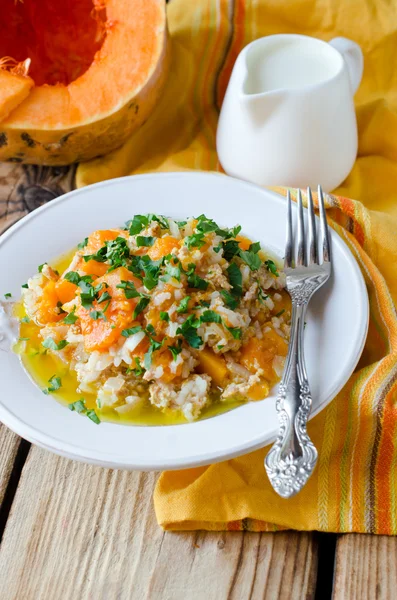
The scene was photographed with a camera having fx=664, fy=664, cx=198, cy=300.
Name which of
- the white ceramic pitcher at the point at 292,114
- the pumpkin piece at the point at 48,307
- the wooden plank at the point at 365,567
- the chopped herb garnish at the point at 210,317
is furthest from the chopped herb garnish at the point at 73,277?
the wooden plank at the point at 365,567

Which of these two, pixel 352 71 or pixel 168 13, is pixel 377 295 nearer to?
pixel 352 71

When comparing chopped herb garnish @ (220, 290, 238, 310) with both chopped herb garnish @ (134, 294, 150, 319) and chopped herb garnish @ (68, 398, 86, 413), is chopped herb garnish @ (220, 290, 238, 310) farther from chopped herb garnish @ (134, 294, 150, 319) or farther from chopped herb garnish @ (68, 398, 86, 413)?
chopped herb garnish @ (68, 398, 86, 413)

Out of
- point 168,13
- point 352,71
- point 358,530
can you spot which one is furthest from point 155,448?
point 168,13

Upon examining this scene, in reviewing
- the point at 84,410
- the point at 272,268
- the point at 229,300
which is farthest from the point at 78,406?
the point at 272,268

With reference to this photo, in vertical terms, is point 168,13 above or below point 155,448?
above

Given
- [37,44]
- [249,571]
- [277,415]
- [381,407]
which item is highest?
[37,44]

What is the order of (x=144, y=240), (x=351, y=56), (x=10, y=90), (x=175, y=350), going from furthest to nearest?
(x=351, y=56)
(x=10, y=90)
(x=144, y=240)
(x=175, y=350)

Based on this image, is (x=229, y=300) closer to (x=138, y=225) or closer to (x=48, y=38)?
(x=138, y=225)
